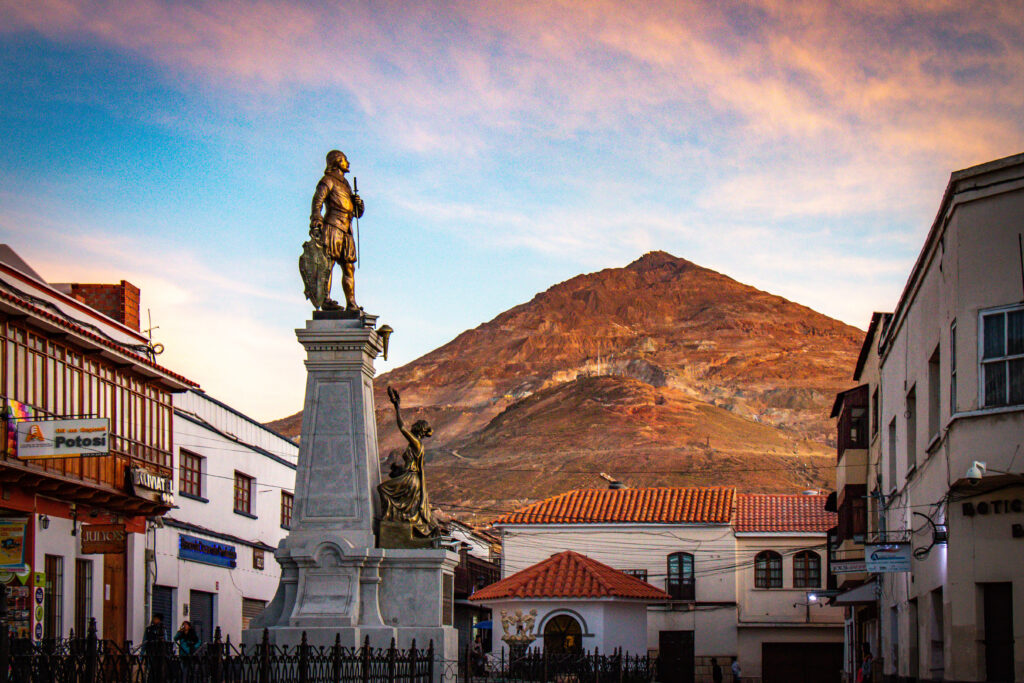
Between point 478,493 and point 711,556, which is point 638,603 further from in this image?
point 478,493

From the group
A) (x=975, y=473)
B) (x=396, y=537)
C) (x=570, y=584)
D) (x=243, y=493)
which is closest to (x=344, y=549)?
(x=396, y=537)

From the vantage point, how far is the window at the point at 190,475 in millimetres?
32188

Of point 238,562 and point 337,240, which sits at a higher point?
point 337,240

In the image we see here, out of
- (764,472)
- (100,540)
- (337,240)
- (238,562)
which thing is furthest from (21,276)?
(764,472)

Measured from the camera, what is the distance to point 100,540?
2481cm

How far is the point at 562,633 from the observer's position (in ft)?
138

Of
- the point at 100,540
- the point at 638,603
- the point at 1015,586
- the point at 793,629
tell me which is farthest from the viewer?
the point at 793,629

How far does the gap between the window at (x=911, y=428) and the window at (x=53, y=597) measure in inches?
614

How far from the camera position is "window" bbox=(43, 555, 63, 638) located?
79.2 feet

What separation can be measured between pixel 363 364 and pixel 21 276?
9466mm

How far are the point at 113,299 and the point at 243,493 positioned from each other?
25.7 ft

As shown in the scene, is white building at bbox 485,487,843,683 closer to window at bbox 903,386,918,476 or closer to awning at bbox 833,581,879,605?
awning at bbox 833,581,879,605

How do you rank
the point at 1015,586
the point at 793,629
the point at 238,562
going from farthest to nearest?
the point at 793,629 < the point at 238,562 < the point at 1015,586

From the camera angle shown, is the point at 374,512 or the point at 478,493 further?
the point at 478,493
